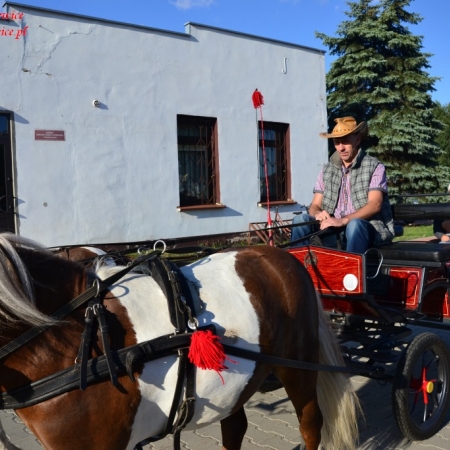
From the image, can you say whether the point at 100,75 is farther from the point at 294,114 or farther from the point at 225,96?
the point at 294,114

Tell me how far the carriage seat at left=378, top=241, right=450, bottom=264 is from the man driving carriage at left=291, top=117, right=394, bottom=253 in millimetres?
106

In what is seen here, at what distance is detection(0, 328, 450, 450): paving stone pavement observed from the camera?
3.34 metres

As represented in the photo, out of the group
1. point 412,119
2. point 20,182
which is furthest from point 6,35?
point 412,119

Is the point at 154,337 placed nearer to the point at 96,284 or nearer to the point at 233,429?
the point at 96,284

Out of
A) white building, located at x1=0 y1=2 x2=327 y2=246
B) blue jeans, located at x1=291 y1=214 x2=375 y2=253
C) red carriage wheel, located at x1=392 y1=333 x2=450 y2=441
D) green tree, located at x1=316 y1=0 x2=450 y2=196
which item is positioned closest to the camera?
red carriage wheel, located at x1=392 y1=333 x2=450 y2=441

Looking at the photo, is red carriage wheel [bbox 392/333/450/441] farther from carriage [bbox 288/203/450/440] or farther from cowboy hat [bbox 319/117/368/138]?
cowboy hat [bbox 319/117/368/138]

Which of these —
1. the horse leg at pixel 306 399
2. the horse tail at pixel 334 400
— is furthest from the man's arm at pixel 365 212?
the horse leg at pixel 306 399

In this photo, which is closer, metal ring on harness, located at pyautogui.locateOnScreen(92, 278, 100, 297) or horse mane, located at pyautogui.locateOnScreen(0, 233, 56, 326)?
horse mane, located at pyautogui.locateOnScreen(0, 233, 56, 326)

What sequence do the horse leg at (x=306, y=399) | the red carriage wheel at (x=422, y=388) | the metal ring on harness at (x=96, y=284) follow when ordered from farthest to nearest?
the red carriage wheel at (x=422, y=388) → the horse leg at (x=306, y=399) → the metal ring on harness at (x=96, y=284)

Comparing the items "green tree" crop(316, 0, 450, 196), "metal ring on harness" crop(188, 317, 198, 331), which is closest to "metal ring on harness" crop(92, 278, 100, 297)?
"metal ring on harness" crop(188, 317, 198, 331)

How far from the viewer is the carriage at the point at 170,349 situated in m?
1.85

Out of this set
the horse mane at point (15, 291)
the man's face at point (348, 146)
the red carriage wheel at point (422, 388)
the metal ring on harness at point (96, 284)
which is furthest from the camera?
the man's face at point (348, 146)

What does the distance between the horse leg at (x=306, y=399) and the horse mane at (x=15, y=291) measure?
130 centimetres

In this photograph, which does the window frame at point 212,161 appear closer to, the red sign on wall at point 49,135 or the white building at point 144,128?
the white building at point 144,128
